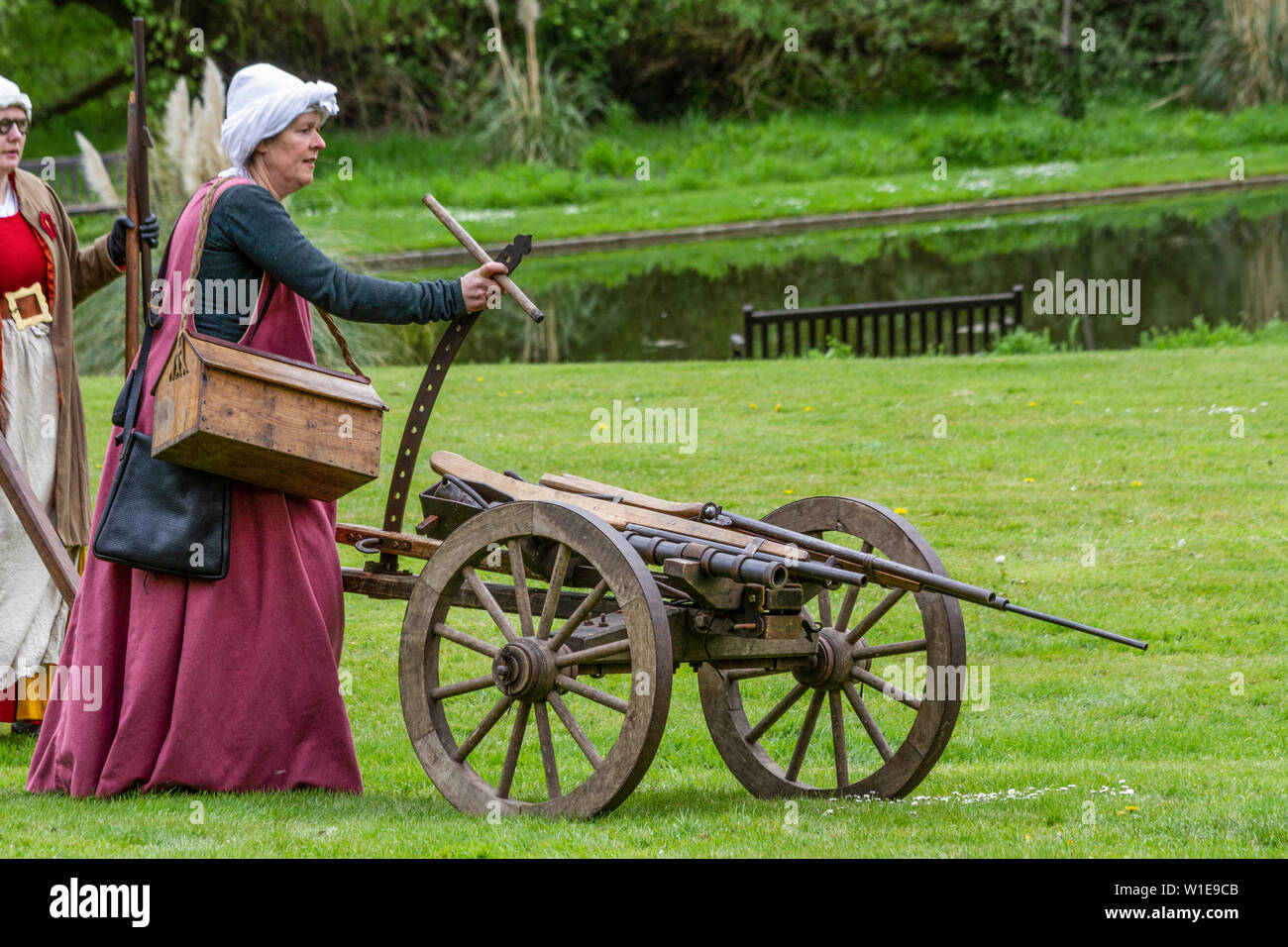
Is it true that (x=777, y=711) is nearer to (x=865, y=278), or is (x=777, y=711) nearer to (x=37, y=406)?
(x=37, y=406)

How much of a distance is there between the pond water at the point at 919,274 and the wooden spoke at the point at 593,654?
10.1 meters

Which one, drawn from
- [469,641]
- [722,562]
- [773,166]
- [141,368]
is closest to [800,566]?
[722,562]

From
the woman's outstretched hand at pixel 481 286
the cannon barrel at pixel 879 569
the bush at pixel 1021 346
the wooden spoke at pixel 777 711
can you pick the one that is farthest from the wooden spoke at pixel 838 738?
the bush at pixel 1021 346

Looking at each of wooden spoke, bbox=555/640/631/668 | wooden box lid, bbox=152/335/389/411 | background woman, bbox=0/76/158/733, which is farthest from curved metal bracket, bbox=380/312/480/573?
background woman, bbox=0/76/158/733

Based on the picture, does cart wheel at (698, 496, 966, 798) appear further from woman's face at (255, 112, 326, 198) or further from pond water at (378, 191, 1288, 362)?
pond water at (378, 191, 1288, 362)

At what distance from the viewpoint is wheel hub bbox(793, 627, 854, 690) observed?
4.46 m

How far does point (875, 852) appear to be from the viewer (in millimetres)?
3617

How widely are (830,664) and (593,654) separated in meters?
0.81

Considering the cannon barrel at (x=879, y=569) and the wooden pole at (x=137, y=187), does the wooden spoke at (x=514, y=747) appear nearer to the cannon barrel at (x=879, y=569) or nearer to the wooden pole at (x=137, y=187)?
the cannon barrel at (x=879, y=569)

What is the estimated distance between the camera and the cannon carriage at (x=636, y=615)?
3.91 metres

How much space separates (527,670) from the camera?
402cm

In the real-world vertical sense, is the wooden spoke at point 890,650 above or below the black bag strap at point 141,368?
below
